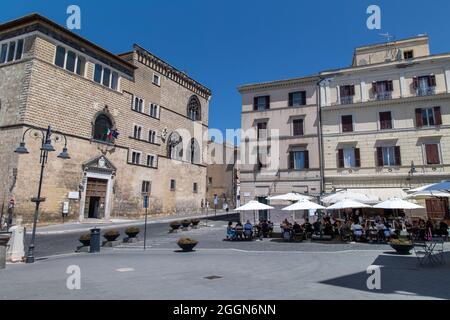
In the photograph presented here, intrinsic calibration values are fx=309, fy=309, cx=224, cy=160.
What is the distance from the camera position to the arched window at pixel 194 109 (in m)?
46.4

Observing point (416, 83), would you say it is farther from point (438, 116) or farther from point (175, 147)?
point (175, 147)

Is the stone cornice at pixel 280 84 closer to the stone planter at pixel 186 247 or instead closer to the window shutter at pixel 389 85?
the window shutter at pixel 389 85

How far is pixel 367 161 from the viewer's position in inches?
1049

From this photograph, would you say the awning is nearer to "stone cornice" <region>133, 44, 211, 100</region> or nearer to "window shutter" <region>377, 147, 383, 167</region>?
"window shutter" <region>377, 147, 383, 167</region>

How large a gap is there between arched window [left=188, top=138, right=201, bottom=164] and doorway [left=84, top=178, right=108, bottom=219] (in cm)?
1562

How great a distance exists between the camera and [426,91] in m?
25.8

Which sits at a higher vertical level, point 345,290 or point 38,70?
point 38,70

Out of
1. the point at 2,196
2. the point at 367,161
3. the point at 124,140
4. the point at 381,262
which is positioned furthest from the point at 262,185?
the point at 2,196

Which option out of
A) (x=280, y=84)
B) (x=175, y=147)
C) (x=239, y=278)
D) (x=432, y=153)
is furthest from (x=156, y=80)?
(x=239, y=278)

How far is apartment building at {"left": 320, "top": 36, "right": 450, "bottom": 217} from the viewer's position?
25094mm

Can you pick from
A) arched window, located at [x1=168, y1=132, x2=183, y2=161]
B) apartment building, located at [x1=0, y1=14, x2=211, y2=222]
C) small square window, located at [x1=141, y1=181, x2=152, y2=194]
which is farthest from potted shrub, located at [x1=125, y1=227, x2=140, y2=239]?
arched window, located at [x1=168, y1=132, x2=183, y2=161]

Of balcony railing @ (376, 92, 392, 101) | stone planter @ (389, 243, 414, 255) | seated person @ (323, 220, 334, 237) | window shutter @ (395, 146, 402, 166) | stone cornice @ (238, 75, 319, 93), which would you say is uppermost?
stone cornice @ (238, 75, 319, 93)
